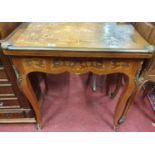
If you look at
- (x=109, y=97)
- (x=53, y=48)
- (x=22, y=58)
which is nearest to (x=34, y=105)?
(x=22, y=58)

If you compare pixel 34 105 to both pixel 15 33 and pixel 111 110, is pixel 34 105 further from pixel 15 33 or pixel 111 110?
pixel 111 110

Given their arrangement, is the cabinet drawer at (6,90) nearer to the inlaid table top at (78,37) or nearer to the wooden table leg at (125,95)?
the inlaid table top at (78,37)

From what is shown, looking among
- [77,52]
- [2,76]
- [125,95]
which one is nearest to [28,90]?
[2,76]

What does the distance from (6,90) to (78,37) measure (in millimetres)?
641

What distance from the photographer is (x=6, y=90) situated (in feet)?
3.79

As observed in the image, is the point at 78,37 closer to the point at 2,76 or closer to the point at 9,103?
the point at 2,76

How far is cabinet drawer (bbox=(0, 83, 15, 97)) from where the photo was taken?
113 cm

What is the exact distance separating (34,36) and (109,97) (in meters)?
1.02

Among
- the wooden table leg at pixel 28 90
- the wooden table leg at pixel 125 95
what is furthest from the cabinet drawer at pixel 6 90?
the wooden table leg at pixel 125 95

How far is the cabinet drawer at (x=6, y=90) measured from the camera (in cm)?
113

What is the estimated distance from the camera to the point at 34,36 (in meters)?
0.98

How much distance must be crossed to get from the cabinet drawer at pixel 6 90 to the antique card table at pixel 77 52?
6.8 inches

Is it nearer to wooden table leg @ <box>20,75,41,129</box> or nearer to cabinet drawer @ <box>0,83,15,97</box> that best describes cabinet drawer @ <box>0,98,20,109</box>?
cabinet drawer @ <box>0,83,15,97</box>
